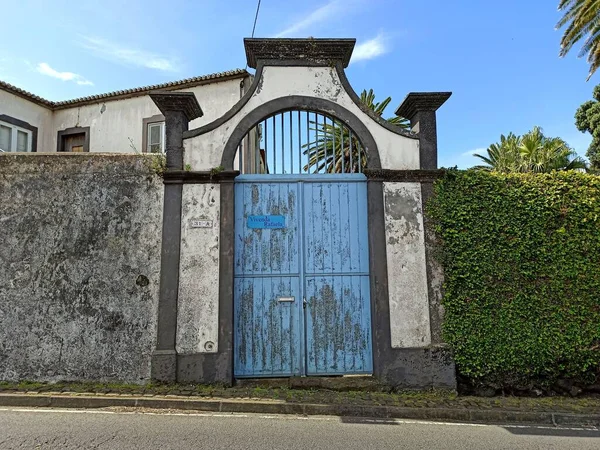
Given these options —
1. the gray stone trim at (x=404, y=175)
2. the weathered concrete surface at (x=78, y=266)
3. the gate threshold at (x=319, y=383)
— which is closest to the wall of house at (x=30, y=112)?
the weathered concrete surface at (x=78, y=266)

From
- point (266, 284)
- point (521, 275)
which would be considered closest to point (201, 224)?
point (266, 284)

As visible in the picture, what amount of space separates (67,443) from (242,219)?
11.7 feet

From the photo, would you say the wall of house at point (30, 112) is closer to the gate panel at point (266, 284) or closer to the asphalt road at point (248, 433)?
the gate panel at point (266, 284)

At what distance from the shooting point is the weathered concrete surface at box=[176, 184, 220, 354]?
6.41 metres

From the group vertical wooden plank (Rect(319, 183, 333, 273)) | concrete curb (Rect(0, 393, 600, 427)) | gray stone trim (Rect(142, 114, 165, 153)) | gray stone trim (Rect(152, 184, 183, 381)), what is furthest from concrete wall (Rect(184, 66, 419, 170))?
gray stone trim (Rect(142, 114, 165, 153))

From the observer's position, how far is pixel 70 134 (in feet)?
49.2

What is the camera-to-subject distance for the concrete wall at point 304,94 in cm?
686

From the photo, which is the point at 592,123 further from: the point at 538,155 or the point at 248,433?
the point at 248,433

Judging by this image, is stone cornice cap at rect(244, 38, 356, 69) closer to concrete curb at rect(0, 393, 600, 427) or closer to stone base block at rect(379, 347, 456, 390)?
stone base block at rect(379, 347, 456, 390)

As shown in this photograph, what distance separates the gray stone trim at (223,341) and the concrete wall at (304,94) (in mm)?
977

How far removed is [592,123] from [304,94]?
26295mm

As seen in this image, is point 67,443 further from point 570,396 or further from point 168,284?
point 570,396

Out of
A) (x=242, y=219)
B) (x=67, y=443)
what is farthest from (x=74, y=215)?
(x=67, y=443)

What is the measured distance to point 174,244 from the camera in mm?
6582
